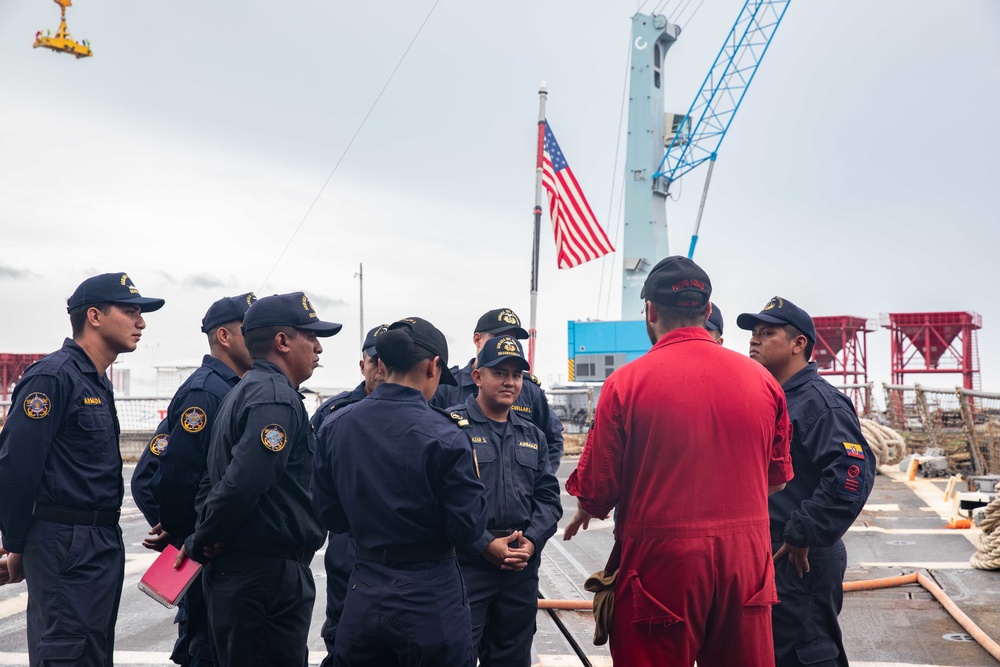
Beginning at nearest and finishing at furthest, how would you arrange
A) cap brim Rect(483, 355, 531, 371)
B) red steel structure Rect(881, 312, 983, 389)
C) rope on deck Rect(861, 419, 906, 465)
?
cap brim Rect(483, 355, 531, 371) → rope on deck Rect(861, 419, 906, 465) → red steel structure Rect(881, 312, 983, 389)

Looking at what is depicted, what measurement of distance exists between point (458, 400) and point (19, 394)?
2690mm

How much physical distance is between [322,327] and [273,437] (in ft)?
2.30

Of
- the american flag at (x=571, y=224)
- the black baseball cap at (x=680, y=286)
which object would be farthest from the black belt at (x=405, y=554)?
the american flag at (x=571, y=224)

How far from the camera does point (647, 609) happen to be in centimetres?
326

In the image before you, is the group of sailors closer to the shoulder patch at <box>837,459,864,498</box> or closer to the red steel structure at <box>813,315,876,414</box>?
the shoulder patch at <box>837,459,864,498</box>

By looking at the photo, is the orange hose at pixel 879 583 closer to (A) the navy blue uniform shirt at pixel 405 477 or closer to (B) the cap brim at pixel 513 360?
A: (B) the cap brim at pixel 513 360

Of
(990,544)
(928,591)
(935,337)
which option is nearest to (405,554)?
(928,591)

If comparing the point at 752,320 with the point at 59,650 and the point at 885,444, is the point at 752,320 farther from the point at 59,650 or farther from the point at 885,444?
the point at 885,444

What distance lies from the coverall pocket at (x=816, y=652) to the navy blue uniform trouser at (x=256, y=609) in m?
2.17

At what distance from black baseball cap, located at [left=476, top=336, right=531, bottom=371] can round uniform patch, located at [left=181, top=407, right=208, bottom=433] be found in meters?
1.42

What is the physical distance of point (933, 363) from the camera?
65.5m

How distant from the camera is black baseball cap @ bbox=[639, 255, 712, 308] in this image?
3570 millimetres

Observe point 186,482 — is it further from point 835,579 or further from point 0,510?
point 835,579

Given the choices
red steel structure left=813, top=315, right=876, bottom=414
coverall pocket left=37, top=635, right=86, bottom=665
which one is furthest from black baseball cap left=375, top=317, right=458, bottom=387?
red steel structure left=813, top=315, right=876, bottom=414
